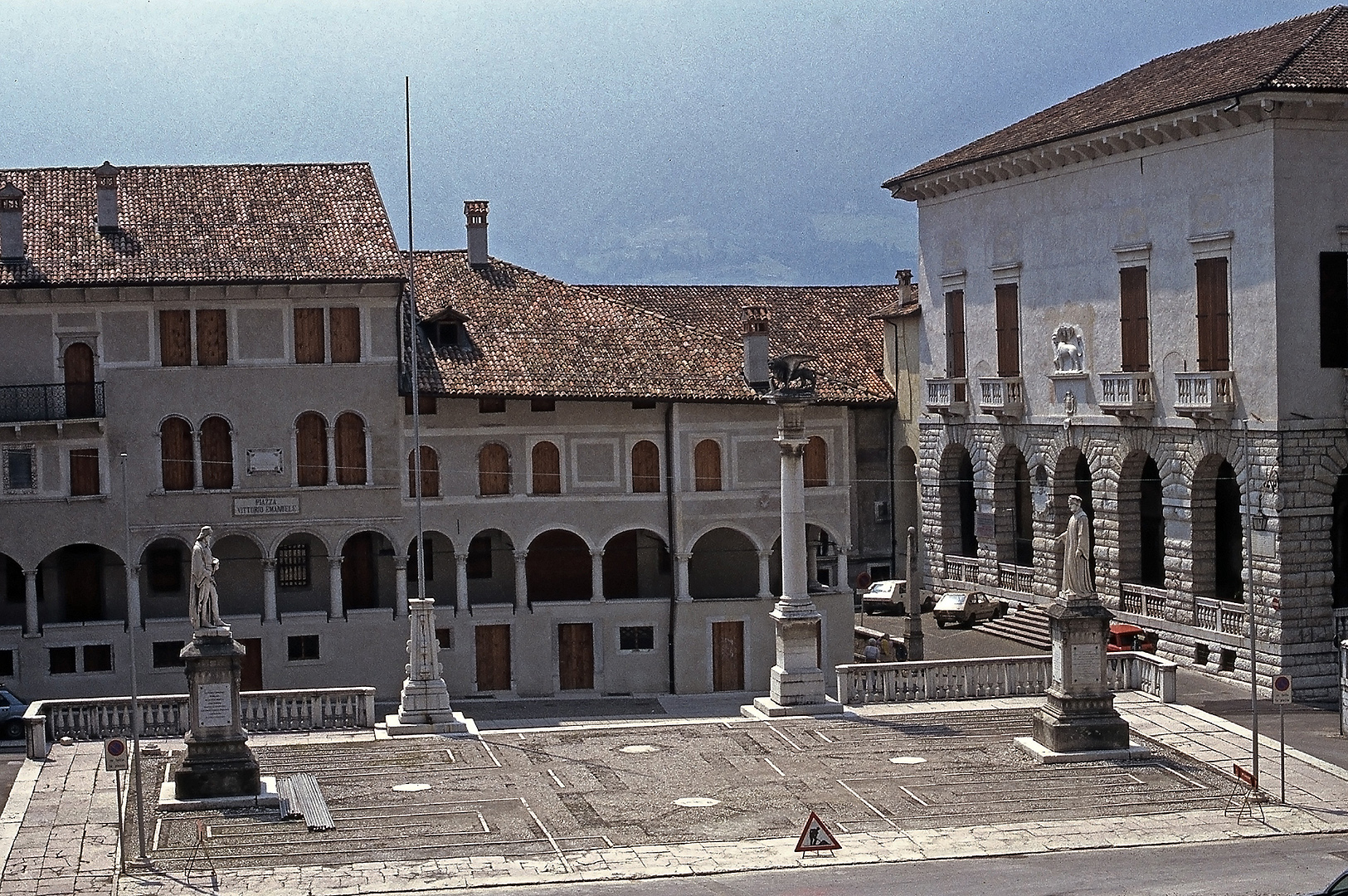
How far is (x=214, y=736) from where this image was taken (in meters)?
30.3

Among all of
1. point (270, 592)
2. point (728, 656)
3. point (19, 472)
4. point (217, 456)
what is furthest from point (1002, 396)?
point (19, 472)

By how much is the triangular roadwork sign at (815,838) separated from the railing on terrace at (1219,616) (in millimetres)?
20553

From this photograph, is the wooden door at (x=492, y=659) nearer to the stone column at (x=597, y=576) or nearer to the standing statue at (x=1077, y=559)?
the stone column at (x=597, y=576)

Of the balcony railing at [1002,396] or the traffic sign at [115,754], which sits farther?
the balcony railing at [1002,396]

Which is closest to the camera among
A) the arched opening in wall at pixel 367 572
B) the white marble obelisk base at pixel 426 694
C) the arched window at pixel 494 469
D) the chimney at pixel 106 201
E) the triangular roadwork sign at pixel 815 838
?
the triangular roadwork sign at pixel 815 838

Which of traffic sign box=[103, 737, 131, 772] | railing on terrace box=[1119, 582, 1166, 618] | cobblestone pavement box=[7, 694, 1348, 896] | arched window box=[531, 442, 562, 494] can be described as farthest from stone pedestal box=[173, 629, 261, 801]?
railing on terrace box=[1119, 582, 1166, 618]

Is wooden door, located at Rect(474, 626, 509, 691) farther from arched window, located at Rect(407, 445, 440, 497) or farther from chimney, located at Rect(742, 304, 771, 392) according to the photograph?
chimney, located at Rect(742, 304, 771, 392)

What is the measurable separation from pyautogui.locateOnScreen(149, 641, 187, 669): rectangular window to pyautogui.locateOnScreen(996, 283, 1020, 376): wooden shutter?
77.4ft

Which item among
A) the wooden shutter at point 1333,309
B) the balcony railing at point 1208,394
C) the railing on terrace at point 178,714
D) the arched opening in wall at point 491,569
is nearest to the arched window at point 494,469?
the arched opening in wall at point 491,569

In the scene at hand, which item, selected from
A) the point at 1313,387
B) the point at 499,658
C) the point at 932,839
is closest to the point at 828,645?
the point at 499,658

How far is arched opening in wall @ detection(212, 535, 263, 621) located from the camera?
4922 centimetres

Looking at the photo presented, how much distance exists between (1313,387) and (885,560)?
23.5m

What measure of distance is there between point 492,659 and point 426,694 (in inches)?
477

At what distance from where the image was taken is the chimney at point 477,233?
54.9 meters
